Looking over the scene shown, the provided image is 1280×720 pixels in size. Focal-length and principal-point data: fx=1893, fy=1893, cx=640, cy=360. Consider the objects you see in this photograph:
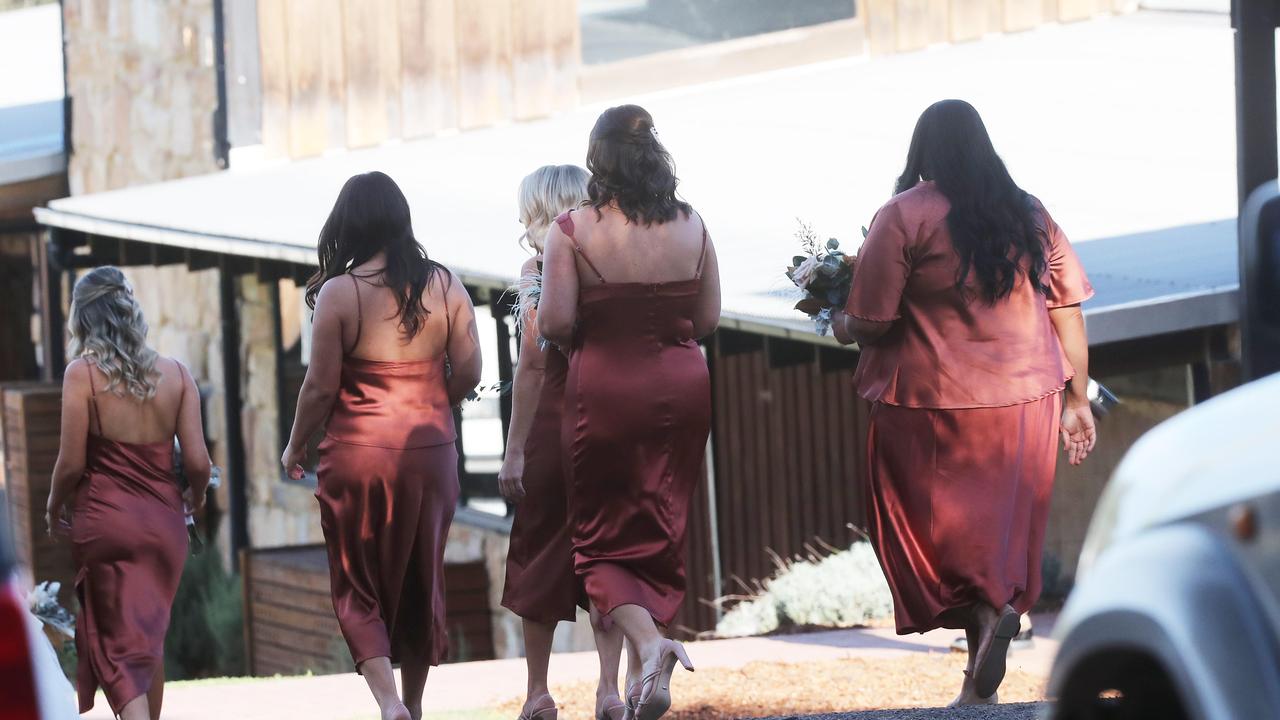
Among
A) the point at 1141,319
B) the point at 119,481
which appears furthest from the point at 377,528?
the point at 1141,319

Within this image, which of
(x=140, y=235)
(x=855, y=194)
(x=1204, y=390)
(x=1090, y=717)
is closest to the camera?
(x=1090, y=717)

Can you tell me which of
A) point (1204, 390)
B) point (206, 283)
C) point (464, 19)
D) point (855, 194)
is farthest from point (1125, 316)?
point (206, 283)

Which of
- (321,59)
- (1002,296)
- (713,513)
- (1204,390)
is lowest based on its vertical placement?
(713,513)

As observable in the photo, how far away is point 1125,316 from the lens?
26.7 feet

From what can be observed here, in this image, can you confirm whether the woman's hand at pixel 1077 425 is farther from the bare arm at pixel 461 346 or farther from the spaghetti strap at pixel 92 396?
the spaghetti strap at pixel 92 396

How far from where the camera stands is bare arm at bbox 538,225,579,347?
18.9ft

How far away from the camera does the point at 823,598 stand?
1045 centimetres

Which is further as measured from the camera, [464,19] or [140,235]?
[464,19]

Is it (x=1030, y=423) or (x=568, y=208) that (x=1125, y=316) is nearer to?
(x=1030, y=423)

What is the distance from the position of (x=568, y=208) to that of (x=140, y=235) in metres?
7.90

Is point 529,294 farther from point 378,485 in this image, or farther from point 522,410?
point 378,485

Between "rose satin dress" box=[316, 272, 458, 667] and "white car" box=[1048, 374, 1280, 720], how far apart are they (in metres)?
3.48

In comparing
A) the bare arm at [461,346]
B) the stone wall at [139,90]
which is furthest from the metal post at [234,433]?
the bare arm at [461,346]

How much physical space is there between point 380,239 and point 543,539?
1.12 meters
